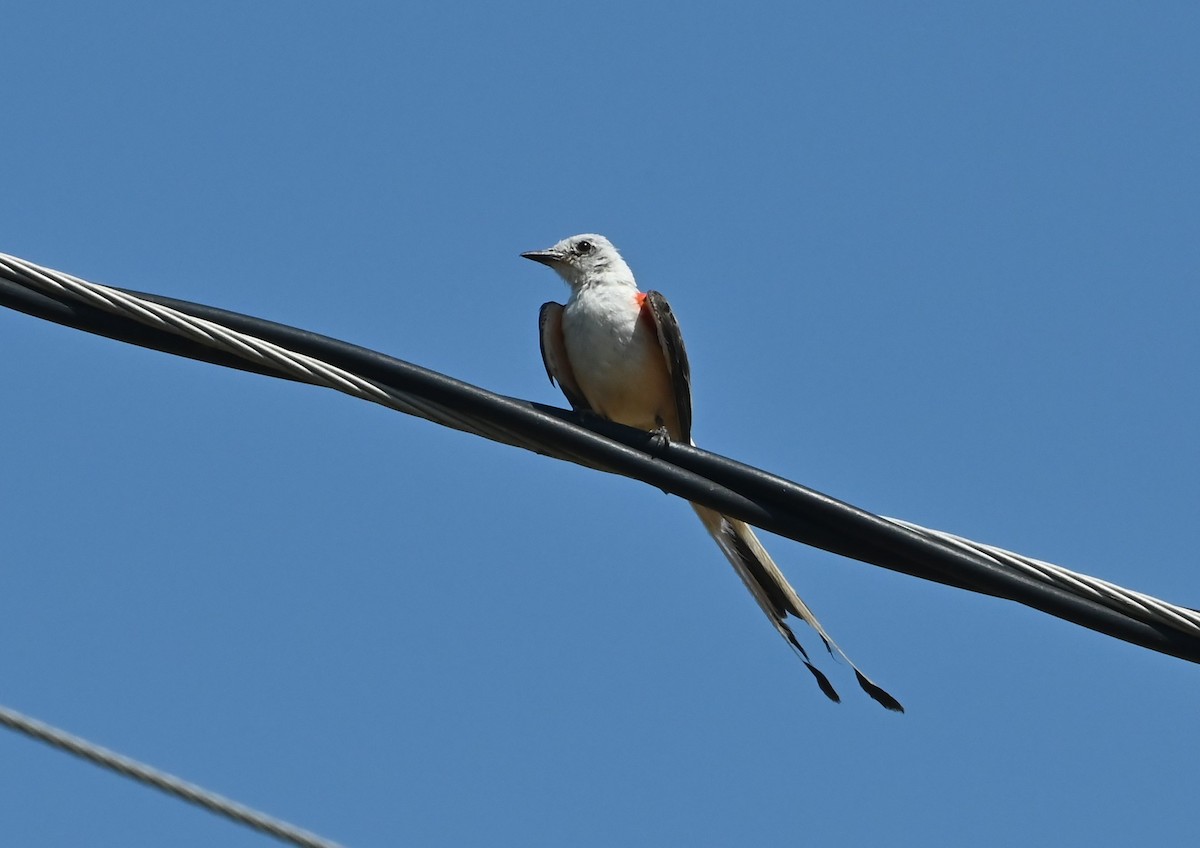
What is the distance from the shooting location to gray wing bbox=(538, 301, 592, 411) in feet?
26.3

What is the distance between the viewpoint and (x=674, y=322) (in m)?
7.63

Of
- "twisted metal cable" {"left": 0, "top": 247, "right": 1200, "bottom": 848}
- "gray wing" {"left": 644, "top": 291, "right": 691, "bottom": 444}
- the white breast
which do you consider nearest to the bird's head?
the white breast

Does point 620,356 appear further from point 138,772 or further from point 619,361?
point 138,772

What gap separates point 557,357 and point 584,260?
0.71 m

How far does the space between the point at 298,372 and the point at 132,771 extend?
4.46ft

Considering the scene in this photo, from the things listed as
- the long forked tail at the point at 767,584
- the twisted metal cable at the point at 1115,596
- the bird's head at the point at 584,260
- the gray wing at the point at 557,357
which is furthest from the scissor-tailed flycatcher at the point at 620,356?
the twisted metal cable at the point at 1115,596

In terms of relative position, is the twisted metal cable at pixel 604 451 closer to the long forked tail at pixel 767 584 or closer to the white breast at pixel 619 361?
the long forked tail at pixel 767 584

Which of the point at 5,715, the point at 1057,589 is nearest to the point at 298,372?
the point at 5,715

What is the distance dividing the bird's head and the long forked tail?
213cm

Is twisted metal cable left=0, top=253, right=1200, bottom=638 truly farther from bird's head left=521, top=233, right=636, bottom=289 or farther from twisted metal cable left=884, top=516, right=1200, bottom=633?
bird's head left=521, top=233, right=636, bottom=289

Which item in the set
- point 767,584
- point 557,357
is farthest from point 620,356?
point 767,584

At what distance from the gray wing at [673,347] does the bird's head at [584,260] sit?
65 centimetres

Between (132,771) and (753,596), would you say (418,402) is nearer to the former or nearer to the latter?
(132,771)

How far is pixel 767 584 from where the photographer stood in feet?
20.5
